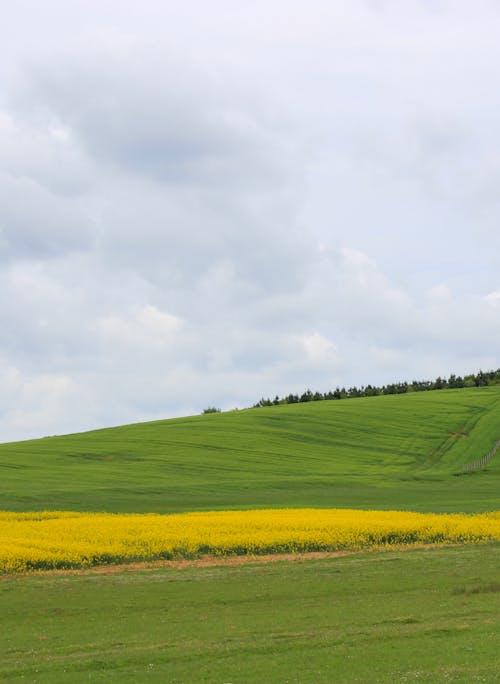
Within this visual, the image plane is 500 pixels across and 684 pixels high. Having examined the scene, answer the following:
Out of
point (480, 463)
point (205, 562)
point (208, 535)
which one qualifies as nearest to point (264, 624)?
point (205, 562)

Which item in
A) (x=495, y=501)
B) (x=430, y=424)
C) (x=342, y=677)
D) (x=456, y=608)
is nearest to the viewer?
(x=342, y=677)

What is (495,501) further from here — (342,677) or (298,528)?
(342,677)

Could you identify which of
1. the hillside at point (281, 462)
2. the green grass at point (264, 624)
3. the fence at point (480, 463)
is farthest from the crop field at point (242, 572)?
the fence at point (480, 463)

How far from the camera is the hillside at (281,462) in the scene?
49562 mm

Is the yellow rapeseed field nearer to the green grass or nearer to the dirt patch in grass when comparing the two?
the dirt patch in grass

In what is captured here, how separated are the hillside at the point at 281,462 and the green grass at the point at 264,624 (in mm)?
21736

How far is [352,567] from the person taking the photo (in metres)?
25.2

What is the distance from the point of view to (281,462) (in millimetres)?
74688

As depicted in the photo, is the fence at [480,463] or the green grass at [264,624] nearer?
the green grass at [264,624]

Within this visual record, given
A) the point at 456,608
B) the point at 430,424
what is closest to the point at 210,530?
the point at 456,608

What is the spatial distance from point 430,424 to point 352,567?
256 feet

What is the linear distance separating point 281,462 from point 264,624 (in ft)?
190

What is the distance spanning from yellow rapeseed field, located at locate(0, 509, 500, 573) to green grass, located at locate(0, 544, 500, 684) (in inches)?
122

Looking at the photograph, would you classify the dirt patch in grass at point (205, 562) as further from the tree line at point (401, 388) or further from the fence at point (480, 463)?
the tree line at point (401, 388)
